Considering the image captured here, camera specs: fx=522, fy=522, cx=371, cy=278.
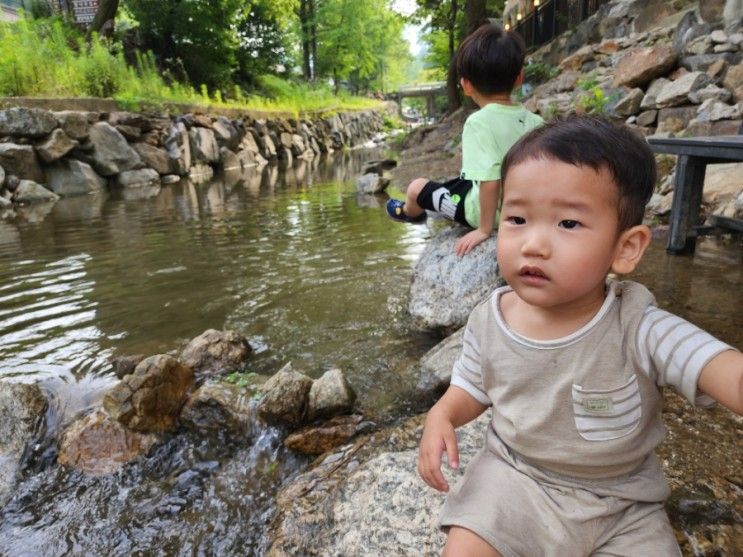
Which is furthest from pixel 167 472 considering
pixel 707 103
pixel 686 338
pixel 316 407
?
pixel 707 103

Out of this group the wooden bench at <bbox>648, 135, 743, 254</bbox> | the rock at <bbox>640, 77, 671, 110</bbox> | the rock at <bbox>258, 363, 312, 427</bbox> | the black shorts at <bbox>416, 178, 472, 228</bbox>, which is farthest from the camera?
the rock at <bbox>640, 77, 671, 110</bbox>

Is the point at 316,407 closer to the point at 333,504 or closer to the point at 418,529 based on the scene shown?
the point at 333,504

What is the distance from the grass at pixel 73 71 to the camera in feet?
33.6

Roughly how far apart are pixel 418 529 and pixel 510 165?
1.09 m

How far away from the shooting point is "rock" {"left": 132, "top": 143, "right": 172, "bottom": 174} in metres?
12.3

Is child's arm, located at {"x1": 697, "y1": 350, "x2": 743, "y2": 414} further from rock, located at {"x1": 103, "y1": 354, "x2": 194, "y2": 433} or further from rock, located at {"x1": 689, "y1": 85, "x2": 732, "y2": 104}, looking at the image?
rock, located at {"x1": 689, "y1": 85, "x2": 732, "y2": 104}

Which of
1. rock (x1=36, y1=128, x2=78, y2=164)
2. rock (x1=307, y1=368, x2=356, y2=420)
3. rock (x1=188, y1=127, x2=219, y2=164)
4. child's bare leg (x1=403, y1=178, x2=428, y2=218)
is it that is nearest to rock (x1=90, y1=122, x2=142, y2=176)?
rock (x1=36, y1=128, x2=78, y2=164)

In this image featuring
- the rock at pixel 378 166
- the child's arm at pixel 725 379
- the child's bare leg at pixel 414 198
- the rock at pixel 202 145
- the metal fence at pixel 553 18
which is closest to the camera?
the child's arm at pixel 725 379

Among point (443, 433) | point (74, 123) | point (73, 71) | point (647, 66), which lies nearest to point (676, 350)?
point (443, 433)

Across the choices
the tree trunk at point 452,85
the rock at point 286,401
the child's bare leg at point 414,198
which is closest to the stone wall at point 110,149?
the tree trunk at point 452,85

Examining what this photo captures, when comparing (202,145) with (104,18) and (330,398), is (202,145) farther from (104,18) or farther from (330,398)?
(330,398)

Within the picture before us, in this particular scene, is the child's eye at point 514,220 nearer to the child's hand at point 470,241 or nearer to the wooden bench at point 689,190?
the child's hand at point 470,241

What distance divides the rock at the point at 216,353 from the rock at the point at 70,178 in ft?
28.7

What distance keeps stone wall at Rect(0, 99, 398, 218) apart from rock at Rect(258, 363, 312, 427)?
304 inches
